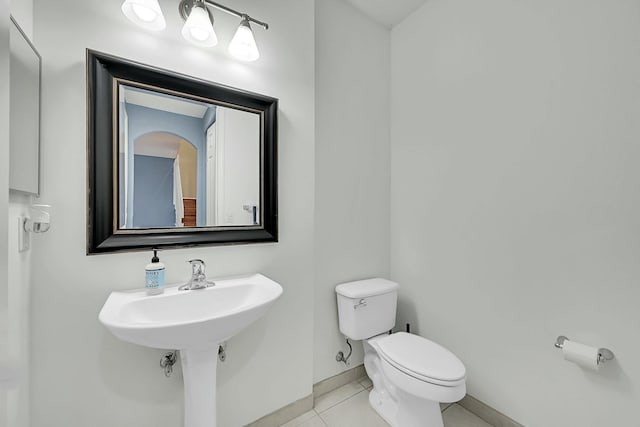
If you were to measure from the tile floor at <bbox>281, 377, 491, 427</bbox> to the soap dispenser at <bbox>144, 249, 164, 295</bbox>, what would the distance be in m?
1.06

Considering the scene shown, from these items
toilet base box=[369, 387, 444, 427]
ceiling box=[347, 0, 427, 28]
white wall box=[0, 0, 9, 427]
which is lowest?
toilet base box=[369, 387, 444, 427]

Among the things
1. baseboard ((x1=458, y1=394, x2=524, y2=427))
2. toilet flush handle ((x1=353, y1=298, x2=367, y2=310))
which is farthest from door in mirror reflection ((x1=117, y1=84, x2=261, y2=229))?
baseboard ((x1=458, y1=394, x2=524, y2=427))

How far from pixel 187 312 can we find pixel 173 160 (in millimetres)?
673

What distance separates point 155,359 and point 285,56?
1.63 m

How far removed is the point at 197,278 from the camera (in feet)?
3.80

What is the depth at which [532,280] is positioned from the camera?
1.37 meters

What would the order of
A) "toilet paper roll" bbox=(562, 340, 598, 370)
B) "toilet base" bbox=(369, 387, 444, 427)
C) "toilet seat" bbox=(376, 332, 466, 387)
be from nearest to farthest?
1. "toilet paper roll" bbox=(562, 340, 598, 370)
2. "toilet seat" bbox=(376, 332, 466, 387)
3. "toilet base" bbox=(369, 387, 444, 427)

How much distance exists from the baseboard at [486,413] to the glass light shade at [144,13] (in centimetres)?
250

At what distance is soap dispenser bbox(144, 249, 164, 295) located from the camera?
1056 millimetres

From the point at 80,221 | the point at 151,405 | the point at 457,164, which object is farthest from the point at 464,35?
the point at 151,405

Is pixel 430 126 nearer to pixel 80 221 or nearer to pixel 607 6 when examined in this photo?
pixel 607 6

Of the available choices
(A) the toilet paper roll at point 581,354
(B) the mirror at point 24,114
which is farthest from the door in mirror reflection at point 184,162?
(A) the toilet paper roll at point 581,354

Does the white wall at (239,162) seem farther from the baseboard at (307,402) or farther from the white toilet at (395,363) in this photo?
the baseboard at (307,402)

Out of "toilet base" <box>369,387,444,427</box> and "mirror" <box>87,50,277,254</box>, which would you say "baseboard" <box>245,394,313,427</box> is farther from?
"mirror" <box>87,50,277,254</box>
